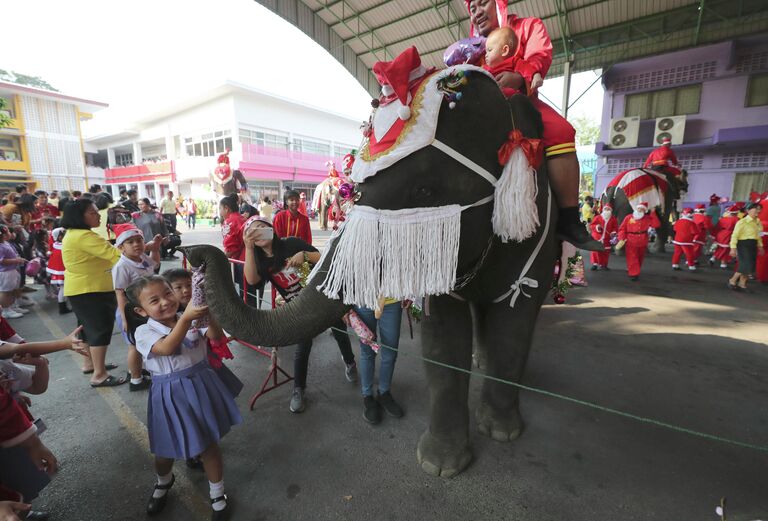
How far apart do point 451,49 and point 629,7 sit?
38.3ft

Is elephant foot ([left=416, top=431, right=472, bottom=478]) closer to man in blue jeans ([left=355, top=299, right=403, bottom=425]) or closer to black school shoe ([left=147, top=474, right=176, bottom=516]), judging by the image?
man in blue jeans ([left=355, top=299, right=403, bottom=425])

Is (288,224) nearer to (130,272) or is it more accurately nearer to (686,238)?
(130,272)

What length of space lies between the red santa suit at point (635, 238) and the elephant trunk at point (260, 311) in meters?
7.96

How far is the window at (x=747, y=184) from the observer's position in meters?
12.8

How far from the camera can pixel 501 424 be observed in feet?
8.53

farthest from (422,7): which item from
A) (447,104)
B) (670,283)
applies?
(447,104)

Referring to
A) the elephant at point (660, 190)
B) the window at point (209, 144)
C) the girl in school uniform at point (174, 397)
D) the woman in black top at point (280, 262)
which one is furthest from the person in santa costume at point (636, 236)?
the window at point (209, 144)

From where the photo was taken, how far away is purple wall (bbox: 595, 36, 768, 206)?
12570 mm

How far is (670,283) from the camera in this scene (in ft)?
24.5

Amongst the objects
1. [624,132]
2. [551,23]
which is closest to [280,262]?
[551,23]

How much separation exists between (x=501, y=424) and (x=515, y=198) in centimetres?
177

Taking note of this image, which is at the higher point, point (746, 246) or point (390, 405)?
point (746, 246)

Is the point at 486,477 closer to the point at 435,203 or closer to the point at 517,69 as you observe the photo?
the point at 435,203

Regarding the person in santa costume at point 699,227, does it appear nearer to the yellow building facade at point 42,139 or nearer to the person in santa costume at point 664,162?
the person in santa costume at point 664,162
